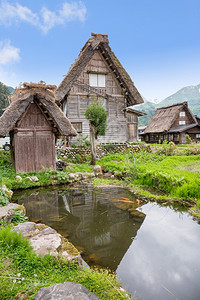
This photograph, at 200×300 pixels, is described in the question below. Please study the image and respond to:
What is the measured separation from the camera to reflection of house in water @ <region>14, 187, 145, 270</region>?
13.4 ft

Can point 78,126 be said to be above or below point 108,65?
below

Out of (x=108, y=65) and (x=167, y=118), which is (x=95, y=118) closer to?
(x=108, y=65)

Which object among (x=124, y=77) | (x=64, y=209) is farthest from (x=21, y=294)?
(x=124, y=77)

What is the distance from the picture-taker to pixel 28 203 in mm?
7324

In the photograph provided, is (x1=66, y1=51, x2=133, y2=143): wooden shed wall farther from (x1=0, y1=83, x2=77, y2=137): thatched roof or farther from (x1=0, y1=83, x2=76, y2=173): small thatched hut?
(x1=0, y1=83, x2=77, y2=137): thatched roof

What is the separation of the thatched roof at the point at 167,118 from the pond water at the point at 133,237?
84.8 feet

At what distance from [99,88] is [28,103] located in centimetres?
894

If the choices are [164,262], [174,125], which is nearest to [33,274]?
[164,262]

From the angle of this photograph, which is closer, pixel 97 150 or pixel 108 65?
pixel 97 150

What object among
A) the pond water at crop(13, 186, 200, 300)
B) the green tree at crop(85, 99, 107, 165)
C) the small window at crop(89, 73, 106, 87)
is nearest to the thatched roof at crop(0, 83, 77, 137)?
the green tree at crop(85, 99, 107, 165)

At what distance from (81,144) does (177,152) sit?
7990 millimetres

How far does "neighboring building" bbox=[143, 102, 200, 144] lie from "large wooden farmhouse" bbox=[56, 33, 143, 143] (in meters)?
13.2

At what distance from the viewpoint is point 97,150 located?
16.6 m

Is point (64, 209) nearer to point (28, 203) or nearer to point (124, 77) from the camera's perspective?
point (28, 203)
